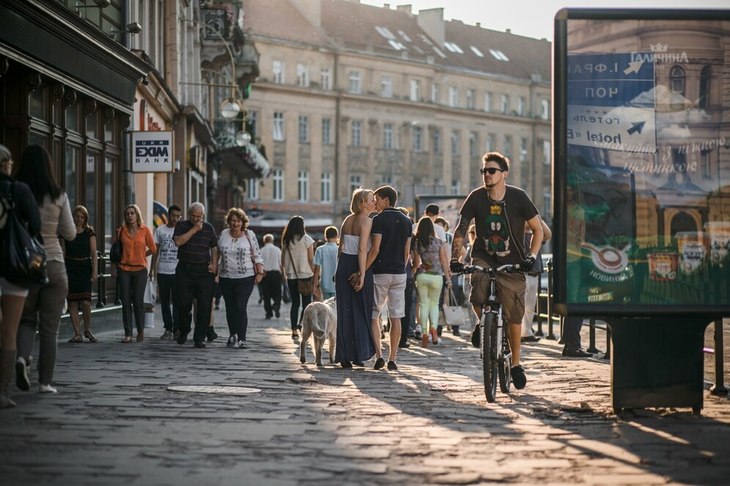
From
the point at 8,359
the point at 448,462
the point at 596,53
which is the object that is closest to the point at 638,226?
the point at 596,53

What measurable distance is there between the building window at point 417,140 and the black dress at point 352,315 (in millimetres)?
76377

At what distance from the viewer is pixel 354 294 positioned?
43.8 feet

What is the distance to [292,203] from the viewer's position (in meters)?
82.1

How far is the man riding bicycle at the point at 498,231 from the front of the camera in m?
10.4

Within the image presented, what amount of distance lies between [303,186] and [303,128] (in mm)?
3461

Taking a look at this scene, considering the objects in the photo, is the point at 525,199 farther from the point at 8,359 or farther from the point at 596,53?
the point at 8,359

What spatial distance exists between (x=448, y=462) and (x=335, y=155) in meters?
77.8

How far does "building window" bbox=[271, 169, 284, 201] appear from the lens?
8169 centimetres

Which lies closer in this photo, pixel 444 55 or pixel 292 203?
pixel 292 203

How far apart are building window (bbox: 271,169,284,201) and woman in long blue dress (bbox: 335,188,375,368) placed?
6844cm

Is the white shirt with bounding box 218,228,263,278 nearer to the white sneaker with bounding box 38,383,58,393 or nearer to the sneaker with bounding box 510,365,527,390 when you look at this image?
the sneaker with bounding box 510,365,527,390

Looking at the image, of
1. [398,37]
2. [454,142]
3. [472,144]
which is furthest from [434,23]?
[472,144]

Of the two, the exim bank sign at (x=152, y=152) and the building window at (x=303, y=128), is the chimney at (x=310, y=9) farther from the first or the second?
the exim bank sign at (x=152, y=152)

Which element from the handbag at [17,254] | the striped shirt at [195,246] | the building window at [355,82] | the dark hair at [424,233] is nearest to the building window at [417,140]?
the building window at [355,82]
